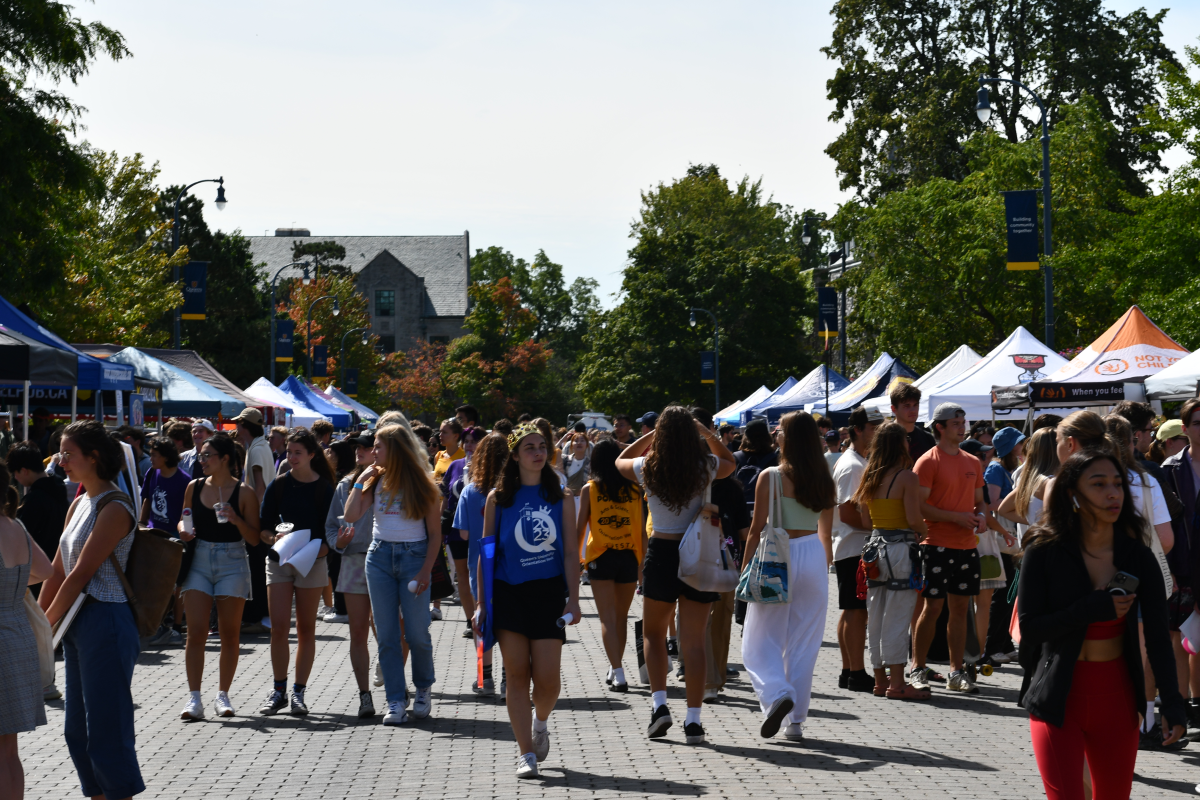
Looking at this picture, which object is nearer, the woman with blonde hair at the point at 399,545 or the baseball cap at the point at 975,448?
the woman with blonde hair at the point at 399,545

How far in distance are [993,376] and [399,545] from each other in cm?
1585

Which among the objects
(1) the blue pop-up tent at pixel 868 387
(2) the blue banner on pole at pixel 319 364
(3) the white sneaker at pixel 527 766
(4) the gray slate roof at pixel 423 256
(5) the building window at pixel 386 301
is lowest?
(3) the white sneaker at pixel 527 766

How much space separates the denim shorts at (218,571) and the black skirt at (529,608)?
2.34 meters

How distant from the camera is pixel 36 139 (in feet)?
67.1

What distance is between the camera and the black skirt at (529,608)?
6.80 meters

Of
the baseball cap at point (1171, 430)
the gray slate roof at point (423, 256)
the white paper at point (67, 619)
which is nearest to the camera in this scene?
→ the white paper at point (67, 619)

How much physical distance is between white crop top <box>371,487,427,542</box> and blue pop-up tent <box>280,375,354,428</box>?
2697 cm

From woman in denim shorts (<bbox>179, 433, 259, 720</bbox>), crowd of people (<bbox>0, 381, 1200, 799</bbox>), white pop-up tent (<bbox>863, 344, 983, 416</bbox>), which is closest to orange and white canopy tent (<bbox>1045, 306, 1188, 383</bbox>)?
white pop-up tent (<bbox>863, 344, 983, 416</bbox>)

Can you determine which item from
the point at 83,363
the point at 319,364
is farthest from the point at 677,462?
the point at 319,364

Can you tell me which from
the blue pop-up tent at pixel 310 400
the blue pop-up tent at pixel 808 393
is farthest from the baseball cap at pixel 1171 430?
the blue pop-up tent at pixel 310 400

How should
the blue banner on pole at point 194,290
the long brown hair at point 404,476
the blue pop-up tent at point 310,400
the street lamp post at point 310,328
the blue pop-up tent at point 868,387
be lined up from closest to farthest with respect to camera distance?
the long brown hair at point 404,476
the blue pop-up tent at point 868,387
the blue banner on pole at point 194,290
the blue pop-up tent at point 310,400
the street lamp post at point 310,328

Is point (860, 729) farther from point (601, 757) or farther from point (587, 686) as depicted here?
point (587, 686)

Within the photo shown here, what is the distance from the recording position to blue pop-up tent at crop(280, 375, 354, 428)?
3553cm

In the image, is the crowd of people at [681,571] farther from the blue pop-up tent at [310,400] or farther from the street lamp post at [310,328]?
the street lamp post at [310,328]
